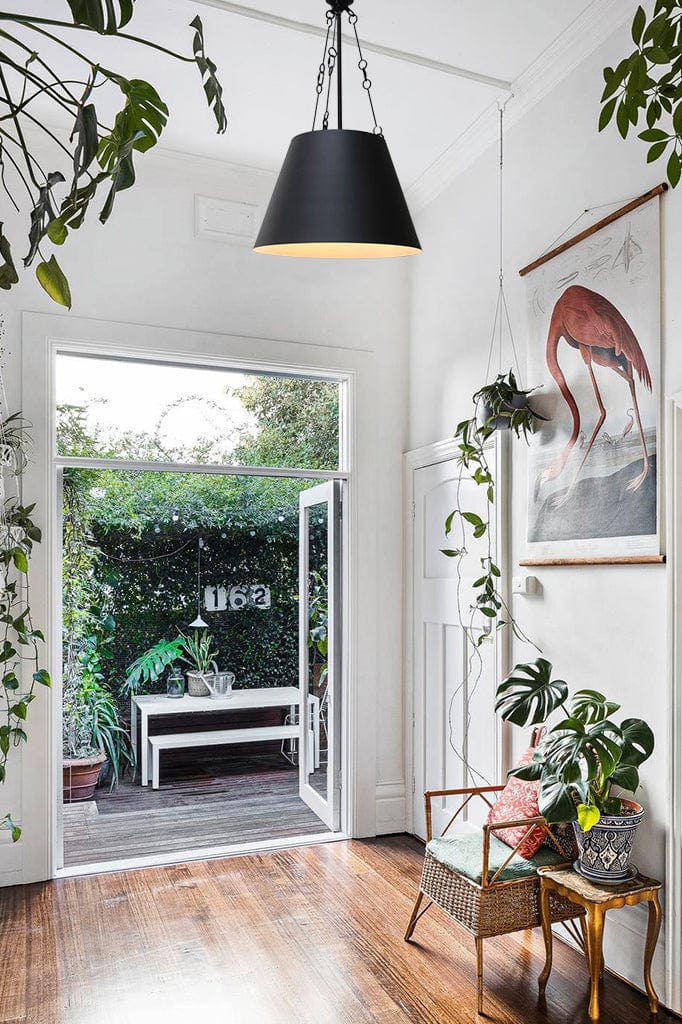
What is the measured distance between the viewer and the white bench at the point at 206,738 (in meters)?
5.22

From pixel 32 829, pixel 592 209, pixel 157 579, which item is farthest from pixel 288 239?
pixel 157 579

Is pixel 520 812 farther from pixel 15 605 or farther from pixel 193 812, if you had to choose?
pixel 193 812

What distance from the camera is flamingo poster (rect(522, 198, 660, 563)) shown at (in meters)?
2.72

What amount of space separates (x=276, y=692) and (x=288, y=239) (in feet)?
14.0

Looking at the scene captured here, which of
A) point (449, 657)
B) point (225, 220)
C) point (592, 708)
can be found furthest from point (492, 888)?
point (225, 220)

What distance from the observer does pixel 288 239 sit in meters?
2.01

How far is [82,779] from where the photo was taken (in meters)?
4.71

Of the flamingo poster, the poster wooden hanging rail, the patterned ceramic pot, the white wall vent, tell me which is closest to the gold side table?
the patterned ceramic pot

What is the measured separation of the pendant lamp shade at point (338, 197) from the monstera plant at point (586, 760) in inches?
58.8

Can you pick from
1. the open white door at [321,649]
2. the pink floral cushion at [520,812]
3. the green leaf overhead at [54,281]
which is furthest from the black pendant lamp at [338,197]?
the open white door at [321,649]

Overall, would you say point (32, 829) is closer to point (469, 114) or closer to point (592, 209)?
point (592, 209)

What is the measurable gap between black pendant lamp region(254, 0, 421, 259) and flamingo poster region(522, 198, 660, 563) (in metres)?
1.06

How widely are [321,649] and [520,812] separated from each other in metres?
1.79

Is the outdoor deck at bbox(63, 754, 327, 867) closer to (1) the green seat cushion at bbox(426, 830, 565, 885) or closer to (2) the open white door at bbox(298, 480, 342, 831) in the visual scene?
(2) the open white door at bbox(298, 480, 342, 831)
